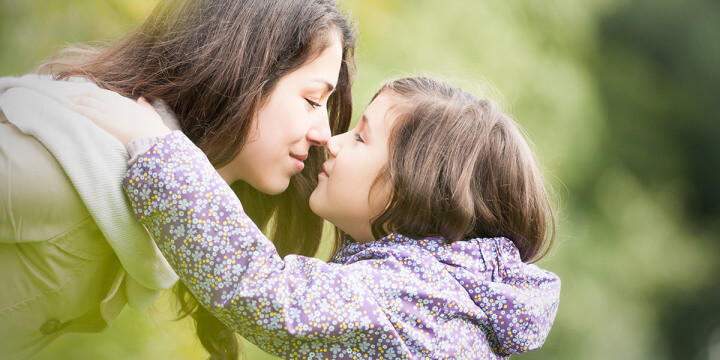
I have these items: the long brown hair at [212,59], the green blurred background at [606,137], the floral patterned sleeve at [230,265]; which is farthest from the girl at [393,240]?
the green blurred background at [606,137]

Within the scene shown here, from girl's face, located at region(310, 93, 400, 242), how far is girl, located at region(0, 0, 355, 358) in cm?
9

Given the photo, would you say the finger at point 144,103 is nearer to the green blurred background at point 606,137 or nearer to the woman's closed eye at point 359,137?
the woman's closed eye at point 359,137

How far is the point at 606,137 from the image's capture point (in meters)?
3.10

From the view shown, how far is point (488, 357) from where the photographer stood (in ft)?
4.04

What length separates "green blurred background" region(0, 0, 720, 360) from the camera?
2.73 m

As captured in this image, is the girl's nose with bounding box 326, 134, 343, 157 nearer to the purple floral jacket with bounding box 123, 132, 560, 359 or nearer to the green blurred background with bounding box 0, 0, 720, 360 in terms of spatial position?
the purple floral jacket with bounding box 123, 132, 560, 359

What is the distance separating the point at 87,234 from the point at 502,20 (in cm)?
214

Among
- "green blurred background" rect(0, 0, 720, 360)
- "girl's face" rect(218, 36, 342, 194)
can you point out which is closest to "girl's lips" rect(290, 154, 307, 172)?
"girl's face" rect(218, 36, 342, 194)

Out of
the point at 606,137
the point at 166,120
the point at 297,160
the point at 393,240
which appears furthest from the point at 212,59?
the point at 606,137

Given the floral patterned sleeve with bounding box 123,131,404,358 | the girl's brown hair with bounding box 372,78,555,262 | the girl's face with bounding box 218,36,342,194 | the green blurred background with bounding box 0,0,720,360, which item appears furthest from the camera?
the green blurred background with bounding box 0,0,720,360

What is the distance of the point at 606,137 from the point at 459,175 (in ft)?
6.65

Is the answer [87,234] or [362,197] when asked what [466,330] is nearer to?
[362,197]

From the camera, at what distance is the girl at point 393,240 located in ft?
3.43

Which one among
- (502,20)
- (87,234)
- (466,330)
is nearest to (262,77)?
(87,234)
